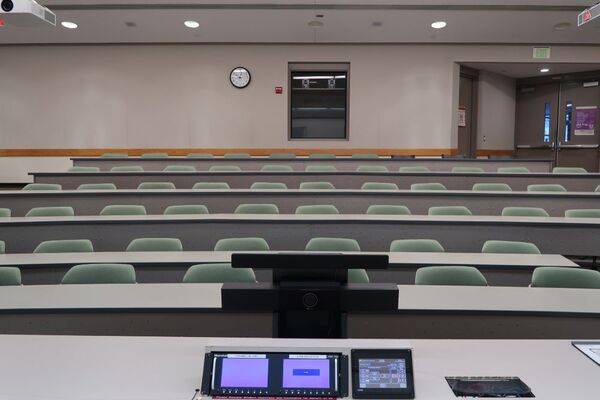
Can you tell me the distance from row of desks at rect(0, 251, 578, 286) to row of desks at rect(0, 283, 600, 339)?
804 millimetres

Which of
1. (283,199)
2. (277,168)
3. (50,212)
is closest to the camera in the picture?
(50,212)

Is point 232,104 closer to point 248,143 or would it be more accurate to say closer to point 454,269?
point 248,143

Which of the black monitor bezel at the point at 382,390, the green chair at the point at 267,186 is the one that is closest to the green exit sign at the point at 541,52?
the green chair at the point at 267,186

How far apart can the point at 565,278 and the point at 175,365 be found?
240 cm

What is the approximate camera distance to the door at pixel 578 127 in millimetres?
11422

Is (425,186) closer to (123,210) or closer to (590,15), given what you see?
(590,15)

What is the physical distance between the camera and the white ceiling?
7891 mm

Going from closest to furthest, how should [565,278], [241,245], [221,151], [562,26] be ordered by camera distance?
[565,278], [241,245], [562,26], [221,151]

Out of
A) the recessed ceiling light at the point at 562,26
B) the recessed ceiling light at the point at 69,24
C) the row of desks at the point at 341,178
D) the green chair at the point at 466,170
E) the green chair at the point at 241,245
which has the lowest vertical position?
the green chair at the point at 241,245

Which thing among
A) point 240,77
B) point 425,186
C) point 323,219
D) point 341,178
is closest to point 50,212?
point 323,219

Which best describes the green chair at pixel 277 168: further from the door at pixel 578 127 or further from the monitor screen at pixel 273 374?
the door at pixel 578 127

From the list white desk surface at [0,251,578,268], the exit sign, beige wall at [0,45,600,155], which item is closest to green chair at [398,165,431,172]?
the exit sign

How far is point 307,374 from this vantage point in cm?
119

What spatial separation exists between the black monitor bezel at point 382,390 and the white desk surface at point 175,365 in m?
0.04
